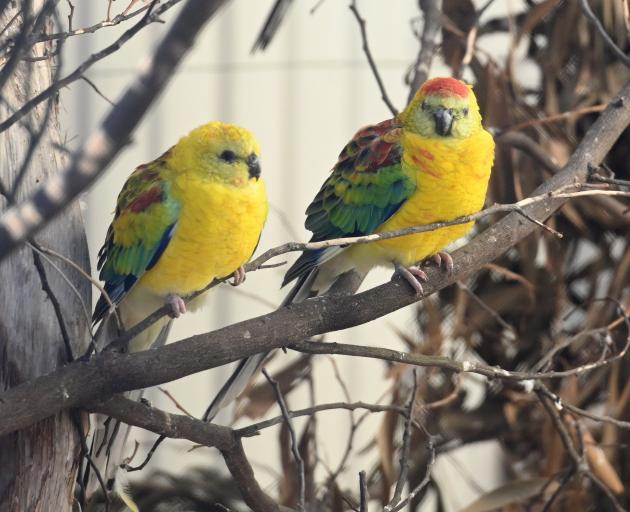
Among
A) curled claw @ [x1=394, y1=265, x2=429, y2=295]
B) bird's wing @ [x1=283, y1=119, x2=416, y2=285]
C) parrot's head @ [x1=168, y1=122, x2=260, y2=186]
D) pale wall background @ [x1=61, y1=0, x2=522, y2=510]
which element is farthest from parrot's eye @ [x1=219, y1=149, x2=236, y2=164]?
pale wall background @ [x1=61, y1=0, x2=522, y2=510]

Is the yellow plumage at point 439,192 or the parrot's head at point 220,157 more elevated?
the parrot's head at point 220,157

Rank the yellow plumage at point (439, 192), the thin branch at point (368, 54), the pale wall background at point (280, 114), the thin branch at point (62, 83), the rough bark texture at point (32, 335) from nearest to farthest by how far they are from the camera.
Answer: the thin branch at point (62, 83) → the rough bark texture at point (32, 335) → the yellow plumage at point (439, 192) → the thin branch at point (368, 54) → the pale wall background at point (280, 114)

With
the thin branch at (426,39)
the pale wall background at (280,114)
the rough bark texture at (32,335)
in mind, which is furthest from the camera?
the pale wall background at (280,114)

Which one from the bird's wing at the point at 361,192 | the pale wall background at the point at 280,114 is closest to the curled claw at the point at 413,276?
the bird's wing at the point at 361,192

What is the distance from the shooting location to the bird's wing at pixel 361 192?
5.32ft

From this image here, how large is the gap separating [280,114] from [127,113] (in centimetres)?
242

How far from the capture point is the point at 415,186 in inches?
63.3

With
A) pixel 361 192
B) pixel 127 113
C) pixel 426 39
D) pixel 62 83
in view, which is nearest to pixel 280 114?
pixel 426 39

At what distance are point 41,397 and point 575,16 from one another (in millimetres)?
1822

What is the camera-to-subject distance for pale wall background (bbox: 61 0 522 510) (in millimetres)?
2852

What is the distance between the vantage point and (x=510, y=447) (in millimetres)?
2559

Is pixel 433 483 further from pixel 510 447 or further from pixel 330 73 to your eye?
pixel 330 73

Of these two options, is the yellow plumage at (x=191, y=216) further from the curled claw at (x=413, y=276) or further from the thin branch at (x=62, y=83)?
the thin branch at (x=62, y=83)

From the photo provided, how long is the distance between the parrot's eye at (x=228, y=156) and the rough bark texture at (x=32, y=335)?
27 centimetres
